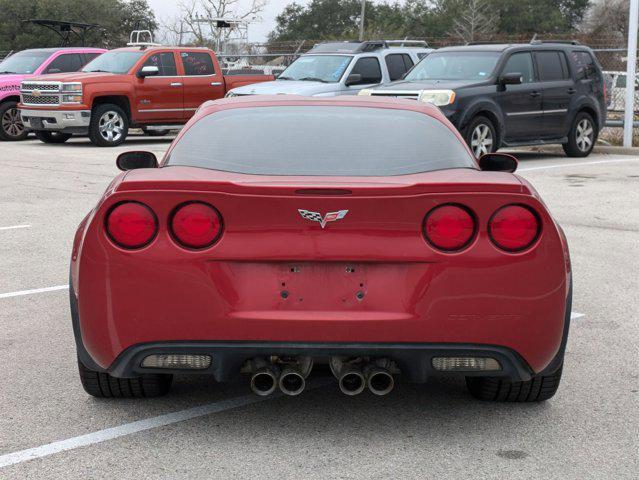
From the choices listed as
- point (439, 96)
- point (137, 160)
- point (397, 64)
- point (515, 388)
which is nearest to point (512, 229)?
point (515, 388)

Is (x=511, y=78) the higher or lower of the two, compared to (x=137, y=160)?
higher

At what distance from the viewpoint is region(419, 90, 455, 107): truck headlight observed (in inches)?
652

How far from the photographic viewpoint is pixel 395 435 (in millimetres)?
4574

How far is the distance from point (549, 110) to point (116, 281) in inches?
588

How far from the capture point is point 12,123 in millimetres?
23859

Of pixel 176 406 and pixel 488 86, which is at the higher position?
pixel 488 86

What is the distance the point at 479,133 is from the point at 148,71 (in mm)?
8104

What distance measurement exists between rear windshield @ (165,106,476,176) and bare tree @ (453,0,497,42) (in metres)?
59.7

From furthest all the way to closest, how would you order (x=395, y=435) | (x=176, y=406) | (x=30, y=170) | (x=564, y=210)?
1. (x=30, y=170)
2. (x=564, y=210)
3. (x=176, y=406)
4. (x=395, y=435)

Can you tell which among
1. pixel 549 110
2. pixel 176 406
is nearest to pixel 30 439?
pixel 176 406

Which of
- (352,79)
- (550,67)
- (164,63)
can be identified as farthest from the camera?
(164,63)

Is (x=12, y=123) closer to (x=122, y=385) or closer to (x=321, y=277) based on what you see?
(x=122, y=385)

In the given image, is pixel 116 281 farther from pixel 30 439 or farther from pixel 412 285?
pixel 412 285

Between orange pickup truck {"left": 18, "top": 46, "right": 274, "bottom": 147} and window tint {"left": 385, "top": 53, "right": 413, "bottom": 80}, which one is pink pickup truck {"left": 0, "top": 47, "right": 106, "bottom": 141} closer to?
orange pickup truck {"left": 18, "top": 46, "right": 274, "bottom": 147}
